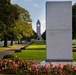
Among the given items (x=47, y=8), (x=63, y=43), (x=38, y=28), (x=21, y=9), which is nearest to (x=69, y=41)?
(x=63, y=43)

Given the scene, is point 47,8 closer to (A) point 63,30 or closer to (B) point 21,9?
(A) point 63,30

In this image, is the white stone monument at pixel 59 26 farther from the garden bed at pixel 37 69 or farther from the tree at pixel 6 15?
the tree at pixel 6 15

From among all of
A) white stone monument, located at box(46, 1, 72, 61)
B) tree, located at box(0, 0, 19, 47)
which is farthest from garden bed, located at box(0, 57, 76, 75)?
tree, located at box(0, 0, 19, 47)

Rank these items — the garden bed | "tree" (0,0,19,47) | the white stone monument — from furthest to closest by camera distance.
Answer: "tree" (0,0,19,47), the white stone monument, the garden bed

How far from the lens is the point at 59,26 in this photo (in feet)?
50.2

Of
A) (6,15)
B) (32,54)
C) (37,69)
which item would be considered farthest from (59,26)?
(6,15)

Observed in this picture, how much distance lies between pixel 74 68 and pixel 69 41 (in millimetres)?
3608

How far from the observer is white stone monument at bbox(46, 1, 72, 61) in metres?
15.3

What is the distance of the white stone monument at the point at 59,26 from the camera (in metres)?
15.3

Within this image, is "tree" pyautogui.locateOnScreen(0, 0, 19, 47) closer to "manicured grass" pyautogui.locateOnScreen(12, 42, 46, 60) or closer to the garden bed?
"manicured grass" pyautogui.locateOnScreen(12, 42, 46, 60)

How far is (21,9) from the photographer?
6944 centimetres

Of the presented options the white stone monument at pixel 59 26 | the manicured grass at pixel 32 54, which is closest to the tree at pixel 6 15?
the manicured grass at pixel 32 54

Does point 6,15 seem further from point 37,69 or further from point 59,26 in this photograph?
point 37,69

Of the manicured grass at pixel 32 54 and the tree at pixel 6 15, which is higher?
the tree at pixel 6 15
